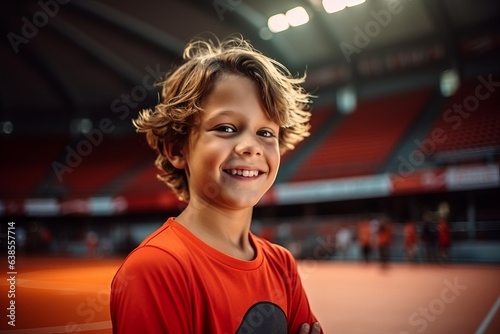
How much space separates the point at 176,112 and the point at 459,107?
767cm

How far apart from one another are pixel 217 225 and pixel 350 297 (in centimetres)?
303

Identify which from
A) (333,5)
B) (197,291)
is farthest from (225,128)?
(333,5)

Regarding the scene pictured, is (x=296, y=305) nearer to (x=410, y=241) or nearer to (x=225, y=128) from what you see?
(x=225, y=128)

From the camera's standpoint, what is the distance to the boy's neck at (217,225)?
0.80 meters

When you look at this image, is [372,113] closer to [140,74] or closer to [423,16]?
[423,16]

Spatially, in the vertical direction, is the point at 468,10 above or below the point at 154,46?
above

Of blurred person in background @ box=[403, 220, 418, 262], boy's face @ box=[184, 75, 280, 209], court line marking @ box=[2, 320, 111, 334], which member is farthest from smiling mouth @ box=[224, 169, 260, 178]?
blurred person in background @ box=[403, 220, 418, 262]

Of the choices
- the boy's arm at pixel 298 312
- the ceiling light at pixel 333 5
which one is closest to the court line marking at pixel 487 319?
the boy's arm at pixel 298 312

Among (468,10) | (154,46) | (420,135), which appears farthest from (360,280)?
(468,10)

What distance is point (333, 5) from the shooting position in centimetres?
678

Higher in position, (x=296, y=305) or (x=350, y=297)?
(x=296, y=305)

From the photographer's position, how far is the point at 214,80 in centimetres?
78

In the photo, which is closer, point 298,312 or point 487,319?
point 298,312

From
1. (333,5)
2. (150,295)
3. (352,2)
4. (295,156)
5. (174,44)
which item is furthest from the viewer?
(295,156)
